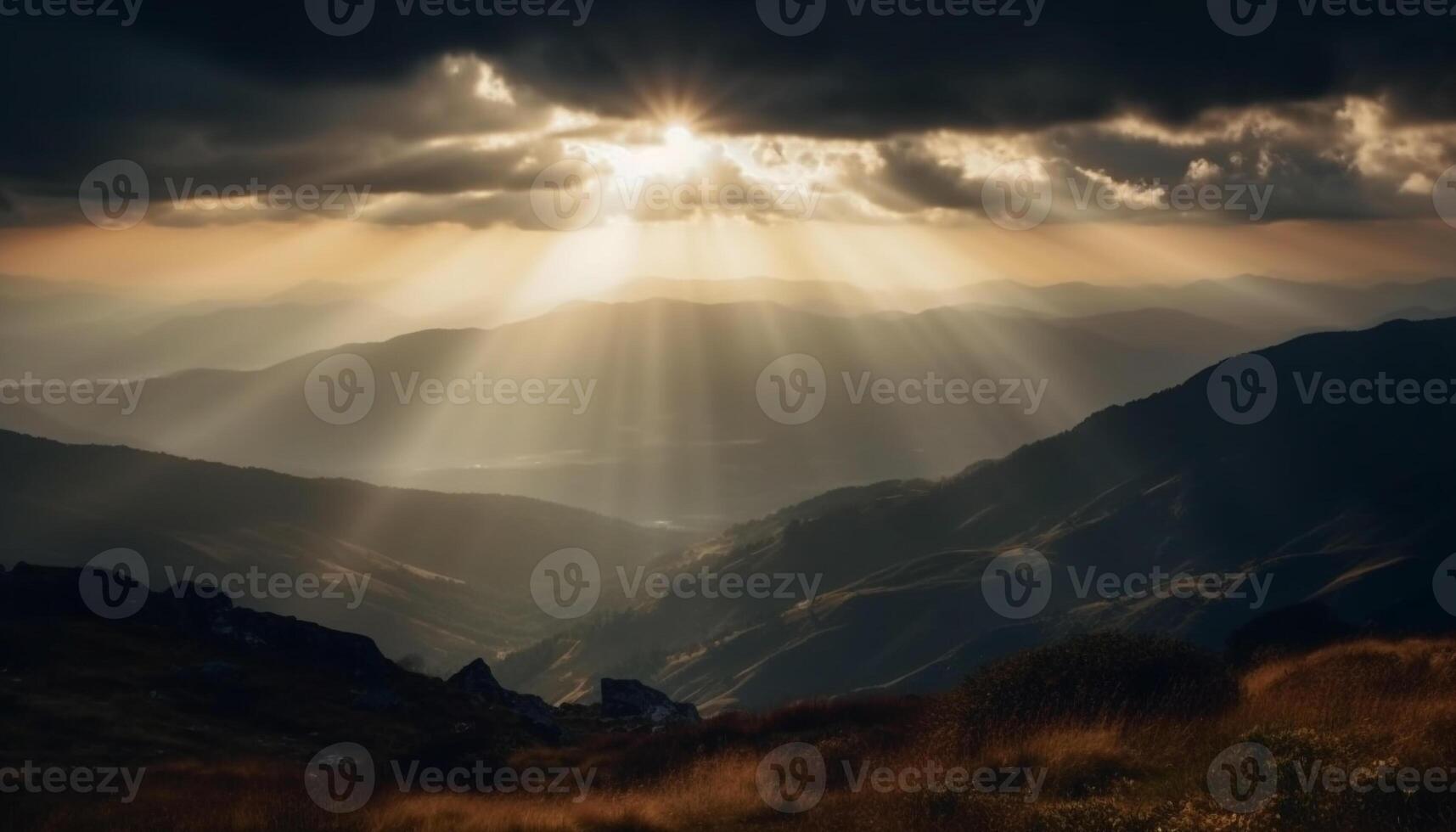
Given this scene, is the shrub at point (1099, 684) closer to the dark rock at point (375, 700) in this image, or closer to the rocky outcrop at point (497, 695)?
the rocky outcrop at point (497, 695)

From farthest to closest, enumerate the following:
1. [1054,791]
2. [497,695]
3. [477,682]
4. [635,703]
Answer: [477,682] < [497,695] < [635,703] < [1054,791]

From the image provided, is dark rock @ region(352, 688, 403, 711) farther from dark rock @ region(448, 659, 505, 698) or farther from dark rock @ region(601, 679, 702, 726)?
dark rock @ region(601, 679, 702, 726)

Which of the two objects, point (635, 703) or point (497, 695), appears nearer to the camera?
point (635, 703)

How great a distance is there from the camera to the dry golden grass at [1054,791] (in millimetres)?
15070

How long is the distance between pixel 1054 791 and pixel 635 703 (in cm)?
3242

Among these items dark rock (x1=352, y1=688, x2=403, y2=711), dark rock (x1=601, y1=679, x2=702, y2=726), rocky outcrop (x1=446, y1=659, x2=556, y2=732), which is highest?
dark rock (x1=352, y1=688, x2=403, y2=711)

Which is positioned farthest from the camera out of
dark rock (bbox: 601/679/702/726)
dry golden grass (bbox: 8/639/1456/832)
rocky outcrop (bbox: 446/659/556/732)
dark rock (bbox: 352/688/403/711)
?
dark rock (bbox: 601/679/702/726)

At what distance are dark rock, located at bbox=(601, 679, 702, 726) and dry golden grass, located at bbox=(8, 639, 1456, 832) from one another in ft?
69.2

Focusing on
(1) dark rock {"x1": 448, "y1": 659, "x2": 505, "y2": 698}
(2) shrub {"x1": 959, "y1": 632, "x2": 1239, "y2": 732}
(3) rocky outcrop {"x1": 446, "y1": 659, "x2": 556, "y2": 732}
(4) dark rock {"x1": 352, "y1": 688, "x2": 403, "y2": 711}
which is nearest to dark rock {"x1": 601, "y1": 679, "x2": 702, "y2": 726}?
(3) rocky outcrop {"x1": 446, "y1": 659, "x2": 556, "y2": 732}

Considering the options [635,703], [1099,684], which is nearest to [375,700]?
[635,703]

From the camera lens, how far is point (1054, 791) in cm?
1756

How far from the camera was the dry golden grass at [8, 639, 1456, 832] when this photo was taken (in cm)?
1507

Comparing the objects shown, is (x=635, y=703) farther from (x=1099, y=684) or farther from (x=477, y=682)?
(x=1099, y=684)

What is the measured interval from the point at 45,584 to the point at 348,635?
13184 millimetres
